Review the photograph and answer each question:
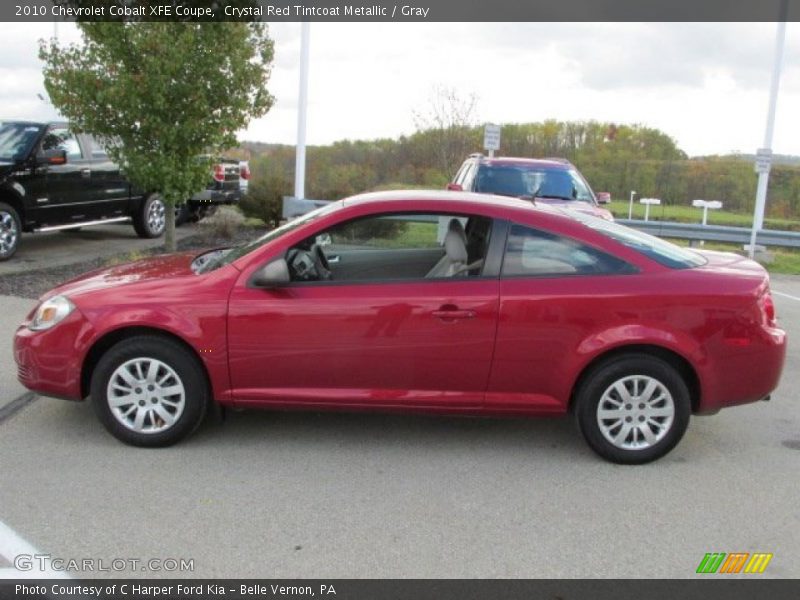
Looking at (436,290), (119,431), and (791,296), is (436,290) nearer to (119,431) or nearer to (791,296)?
(119,431)

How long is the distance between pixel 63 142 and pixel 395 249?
7.24 m

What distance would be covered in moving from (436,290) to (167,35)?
19.5ft

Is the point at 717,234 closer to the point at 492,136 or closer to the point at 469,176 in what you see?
the point at 492,136

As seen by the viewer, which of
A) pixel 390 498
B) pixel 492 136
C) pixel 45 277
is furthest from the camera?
pixel 492 136

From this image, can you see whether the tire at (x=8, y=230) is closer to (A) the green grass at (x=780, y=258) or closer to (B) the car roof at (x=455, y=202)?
(B) the car roof at (x=455, y=202)

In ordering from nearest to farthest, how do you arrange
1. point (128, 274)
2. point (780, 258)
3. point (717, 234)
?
point (128, 274) → point (717, 234) → point (780, 258)

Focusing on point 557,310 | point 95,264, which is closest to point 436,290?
point 557,310

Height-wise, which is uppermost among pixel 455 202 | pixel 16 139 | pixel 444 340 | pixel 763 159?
pixel 763 159

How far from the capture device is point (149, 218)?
13281mm

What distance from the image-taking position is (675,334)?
4.53 metres

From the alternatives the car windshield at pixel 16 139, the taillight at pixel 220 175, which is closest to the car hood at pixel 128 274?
the car windshield at pixel 16 139

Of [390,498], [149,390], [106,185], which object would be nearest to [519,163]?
[106,185]

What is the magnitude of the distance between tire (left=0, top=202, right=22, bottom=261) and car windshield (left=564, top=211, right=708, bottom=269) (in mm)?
8056

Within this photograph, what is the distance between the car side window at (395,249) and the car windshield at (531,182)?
4847 mm
